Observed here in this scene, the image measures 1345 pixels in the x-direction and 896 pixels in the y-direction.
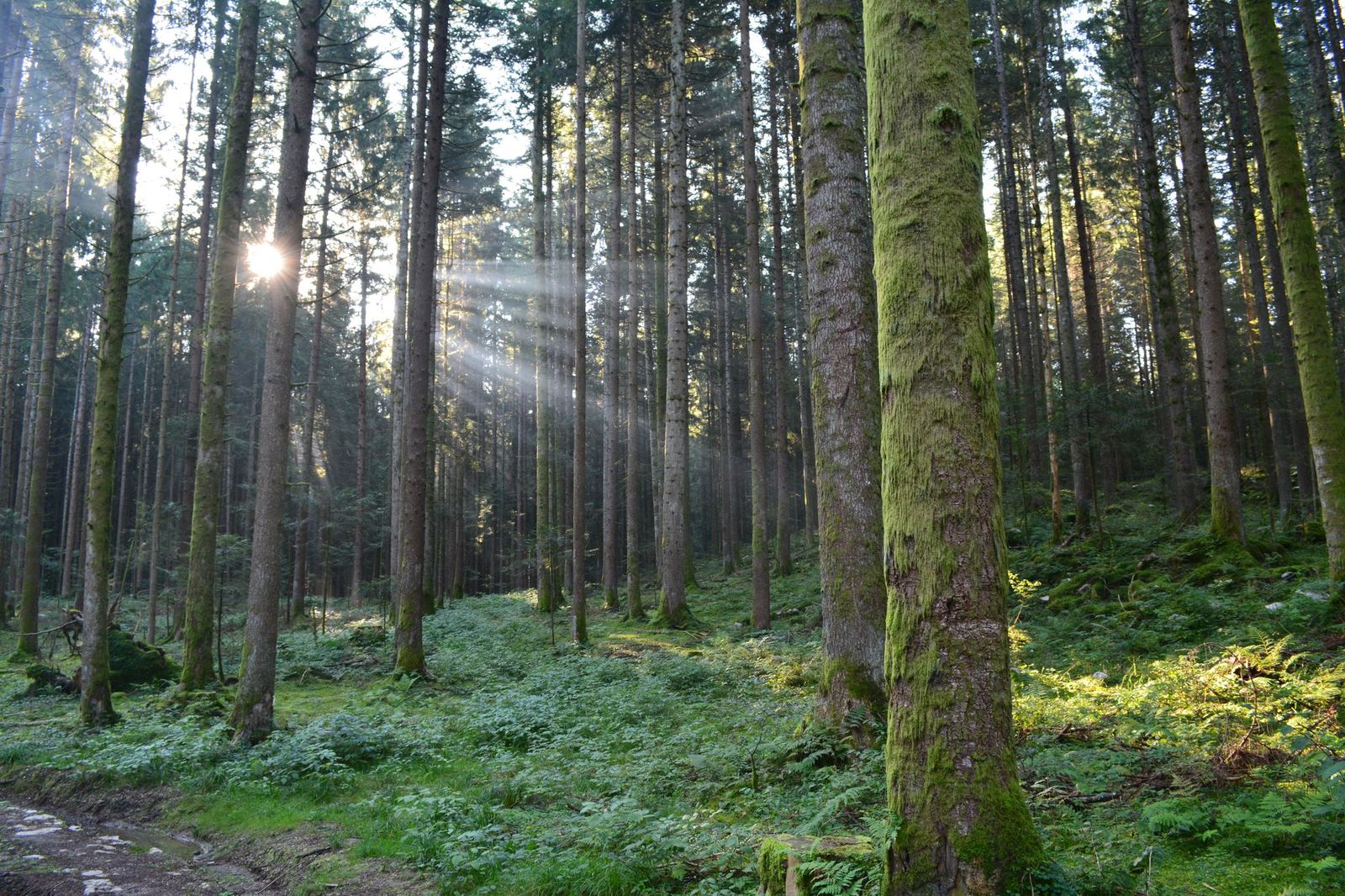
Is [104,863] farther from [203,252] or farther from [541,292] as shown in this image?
[541,292]

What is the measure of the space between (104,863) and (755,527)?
37.4 feet

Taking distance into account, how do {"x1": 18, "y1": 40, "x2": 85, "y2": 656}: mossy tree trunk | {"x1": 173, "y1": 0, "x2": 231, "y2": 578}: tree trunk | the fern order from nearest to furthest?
1. the fern
2. {"x1": 18, "y1": 40, "x2": 85, "y2": 656}: mossy tree trunk
3. {"x1": 173, "y1": 0, "x2": 231, "y2": 578}: tree trunk

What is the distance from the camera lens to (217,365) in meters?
10.7

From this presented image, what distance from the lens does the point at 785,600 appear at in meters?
18.7

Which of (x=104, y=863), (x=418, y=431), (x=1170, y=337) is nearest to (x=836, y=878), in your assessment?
(x=104, y=863)

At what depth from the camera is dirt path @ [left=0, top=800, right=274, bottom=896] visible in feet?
17.0

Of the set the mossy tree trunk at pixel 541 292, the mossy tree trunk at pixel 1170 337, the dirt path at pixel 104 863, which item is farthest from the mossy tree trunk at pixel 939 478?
the mossy tree trunk at pixel 541 292

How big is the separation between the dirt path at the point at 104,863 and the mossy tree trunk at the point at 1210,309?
13.5 metres

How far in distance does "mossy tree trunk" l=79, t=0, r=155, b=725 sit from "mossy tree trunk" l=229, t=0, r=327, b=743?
6.70 feet

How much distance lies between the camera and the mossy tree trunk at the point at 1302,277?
8.04 m

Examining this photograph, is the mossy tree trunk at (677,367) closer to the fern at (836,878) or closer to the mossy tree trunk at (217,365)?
the mossy tree trunk at (217,365)

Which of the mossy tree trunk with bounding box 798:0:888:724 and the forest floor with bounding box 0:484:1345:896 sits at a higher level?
the mossy tree trunk with bounding box 798:0:888:724

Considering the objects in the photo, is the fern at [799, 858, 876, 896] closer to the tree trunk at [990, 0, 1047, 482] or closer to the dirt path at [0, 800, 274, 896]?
the dirt path at [0, 800, 274, 896]

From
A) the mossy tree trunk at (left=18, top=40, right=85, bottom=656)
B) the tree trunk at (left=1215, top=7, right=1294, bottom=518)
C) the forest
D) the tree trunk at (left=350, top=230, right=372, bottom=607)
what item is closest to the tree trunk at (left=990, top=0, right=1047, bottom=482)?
the forest
